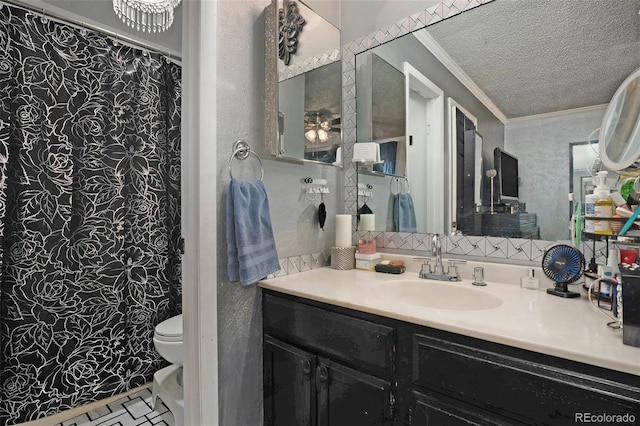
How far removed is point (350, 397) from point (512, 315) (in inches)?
22.1

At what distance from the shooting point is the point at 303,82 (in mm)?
1516

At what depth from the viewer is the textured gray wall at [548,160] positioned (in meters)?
1.19

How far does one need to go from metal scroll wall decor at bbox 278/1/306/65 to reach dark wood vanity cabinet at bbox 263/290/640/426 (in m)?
1.04

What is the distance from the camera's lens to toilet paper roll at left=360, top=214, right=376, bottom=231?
1703mm

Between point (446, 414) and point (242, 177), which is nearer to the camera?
point (446, 414)

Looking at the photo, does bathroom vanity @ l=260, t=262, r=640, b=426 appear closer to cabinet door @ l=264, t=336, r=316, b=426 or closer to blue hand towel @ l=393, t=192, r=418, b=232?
cabinet door @ l=264, t=336, r=316, b=426

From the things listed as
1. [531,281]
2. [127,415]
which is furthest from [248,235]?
[127,415]

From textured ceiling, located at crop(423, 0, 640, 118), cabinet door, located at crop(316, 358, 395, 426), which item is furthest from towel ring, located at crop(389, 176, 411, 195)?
cabinet door, located at crop(316, 358, 395, 426)

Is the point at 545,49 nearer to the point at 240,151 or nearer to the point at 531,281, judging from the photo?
the point at 531,281

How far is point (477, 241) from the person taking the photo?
1.39 metres

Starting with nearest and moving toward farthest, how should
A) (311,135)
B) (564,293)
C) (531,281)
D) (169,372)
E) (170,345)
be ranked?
(564,293)
(531,281)
(311,135)
(170,345)
(169,372)

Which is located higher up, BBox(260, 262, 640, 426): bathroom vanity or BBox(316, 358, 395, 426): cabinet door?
BBox(260, 262, 640, 426): bathroom vanity

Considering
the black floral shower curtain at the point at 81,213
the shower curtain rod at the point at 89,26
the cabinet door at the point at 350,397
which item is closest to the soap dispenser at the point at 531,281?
the cabinet door at the point at 350,397

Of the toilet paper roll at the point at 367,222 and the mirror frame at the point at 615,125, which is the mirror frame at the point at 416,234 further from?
the mirror frame at the point at 615,125
